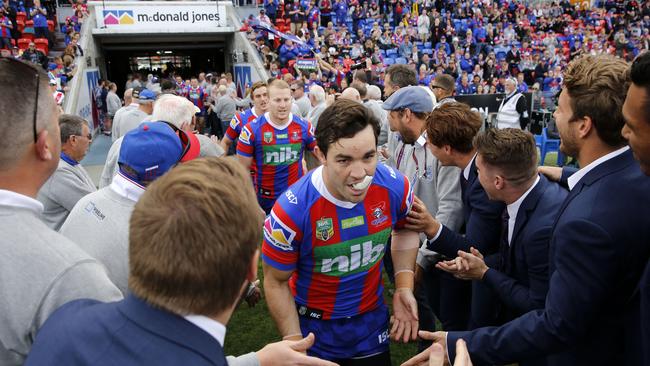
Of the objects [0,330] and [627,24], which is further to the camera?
[627,24]

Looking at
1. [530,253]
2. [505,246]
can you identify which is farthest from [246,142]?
[530,253]

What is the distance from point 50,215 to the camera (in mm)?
3277

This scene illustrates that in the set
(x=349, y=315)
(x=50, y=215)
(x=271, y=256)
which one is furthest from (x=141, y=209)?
(x=50, y=215)

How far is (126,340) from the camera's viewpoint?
3.51 feet

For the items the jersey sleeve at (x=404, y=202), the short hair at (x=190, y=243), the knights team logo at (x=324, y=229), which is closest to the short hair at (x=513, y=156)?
the jersey sleeve at (x=404, y=202)

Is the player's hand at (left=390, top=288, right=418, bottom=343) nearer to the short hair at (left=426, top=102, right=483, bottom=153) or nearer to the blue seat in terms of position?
the short hair at (left=426, top=102, right=483, bottom=153)

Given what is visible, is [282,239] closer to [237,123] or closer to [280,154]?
[280,154]

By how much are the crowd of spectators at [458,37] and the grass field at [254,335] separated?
1215cm

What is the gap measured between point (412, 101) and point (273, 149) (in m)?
2.27

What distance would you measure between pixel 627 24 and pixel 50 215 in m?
32.0

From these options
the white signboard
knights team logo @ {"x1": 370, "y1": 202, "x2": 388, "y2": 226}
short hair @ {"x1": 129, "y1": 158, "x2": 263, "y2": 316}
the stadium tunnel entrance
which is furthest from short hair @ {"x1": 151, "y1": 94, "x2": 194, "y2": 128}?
the stadium tunnel entrance

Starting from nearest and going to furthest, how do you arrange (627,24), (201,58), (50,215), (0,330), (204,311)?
(204,311), (0,330), (50,215), (627,24), (201,58)

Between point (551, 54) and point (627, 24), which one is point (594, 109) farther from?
point (627, 24)

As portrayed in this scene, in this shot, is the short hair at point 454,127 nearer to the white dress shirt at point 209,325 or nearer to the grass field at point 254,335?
the grass field at point 254,335
